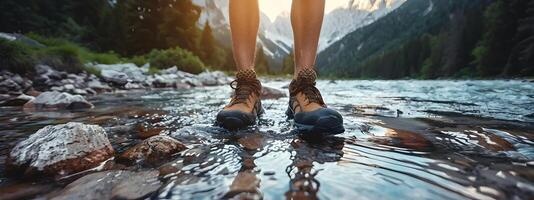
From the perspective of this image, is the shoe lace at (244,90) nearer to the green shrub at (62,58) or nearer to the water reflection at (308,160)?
the water reflection at (308,160)

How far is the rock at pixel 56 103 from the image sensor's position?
109 inches

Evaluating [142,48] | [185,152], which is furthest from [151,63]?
[185,152]

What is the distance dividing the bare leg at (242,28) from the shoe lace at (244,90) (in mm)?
111

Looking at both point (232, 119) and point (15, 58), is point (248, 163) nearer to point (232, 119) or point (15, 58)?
point (232, 119)

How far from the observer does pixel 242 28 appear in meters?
1.88

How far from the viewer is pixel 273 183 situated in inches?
28.5

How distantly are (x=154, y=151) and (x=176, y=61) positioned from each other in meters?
13.4

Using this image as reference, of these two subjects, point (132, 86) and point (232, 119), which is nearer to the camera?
point (232, 119)

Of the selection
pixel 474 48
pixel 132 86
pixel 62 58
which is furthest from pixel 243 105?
pixel 474 48

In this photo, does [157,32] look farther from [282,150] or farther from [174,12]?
[282,150]

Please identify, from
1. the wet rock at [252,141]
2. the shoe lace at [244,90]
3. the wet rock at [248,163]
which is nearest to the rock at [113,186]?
the wet rock at [248,163]

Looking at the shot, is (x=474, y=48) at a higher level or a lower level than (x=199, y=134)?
higher

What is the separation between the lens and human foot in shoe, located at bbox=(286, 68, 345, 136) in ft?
4.45

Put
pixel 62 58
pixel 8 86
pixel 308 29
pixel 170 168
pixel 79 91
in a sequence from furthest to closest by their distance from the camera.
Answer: pixel 62 58
pixel 79 91
pixel 8 86
pixel 308 29
pixel 170 168
